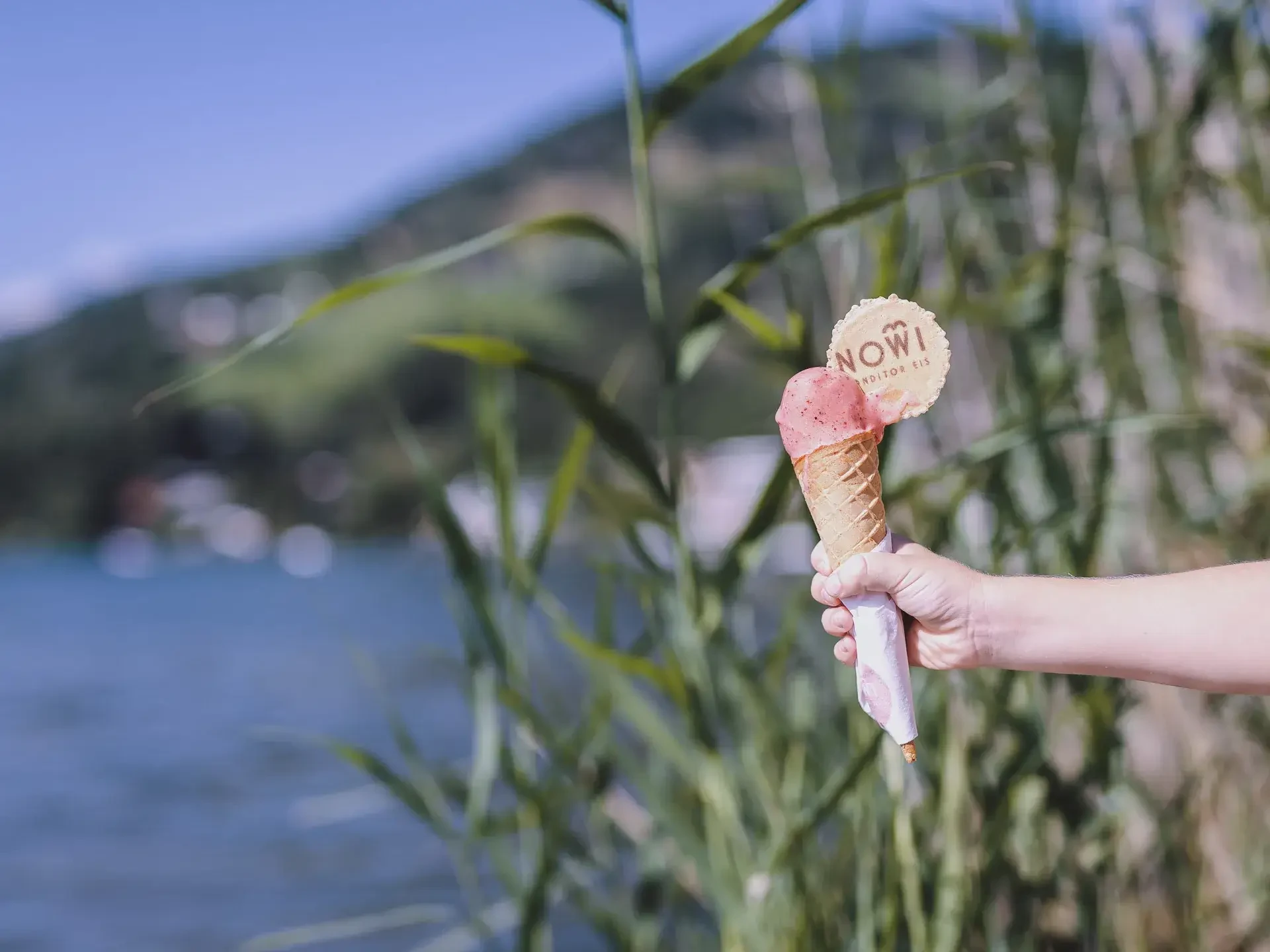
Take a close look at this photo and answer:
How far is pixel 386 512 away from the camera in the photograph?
1646 inches

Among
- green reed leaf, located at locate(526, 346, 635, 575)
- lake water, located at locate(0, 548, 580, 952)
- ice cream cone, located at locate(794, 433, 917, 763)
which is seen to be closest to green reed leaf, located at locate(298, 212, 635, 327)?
green reed leaf, located at locate(526, 346, 635, 575)

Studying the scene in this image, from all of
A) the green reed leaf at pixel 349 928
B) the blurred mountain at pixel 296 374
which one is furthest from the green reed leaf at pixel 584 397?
the blurred mountain at pixel 296 374

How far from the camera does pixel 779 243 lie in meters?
0.65

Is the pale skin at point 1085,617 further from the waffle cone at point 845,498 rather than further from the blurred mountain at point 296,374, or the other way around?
the blurred mountain at point 296,374

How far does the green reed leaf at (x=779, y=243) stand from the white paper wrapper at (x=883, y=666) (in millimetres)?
230

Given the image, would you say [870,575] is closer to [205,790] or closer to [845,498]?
[845,498]

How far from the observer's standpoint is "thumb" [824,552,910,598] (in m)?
0.49

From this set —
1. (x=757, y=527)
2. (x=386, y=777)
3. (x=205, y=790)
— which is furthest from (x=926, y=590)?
(x=205, y=790)

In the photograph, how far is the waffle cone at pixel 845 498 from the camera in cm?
52

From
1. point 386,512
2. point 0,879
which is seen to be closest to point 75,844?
point 0,879

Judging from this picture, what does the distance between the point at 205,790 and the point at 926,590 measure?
31.8 ft

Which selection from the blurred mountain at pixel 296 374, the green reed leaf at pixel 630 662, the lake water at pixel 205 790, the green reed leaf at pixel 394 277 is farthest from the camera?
the blurred mountain at pixel 296 374

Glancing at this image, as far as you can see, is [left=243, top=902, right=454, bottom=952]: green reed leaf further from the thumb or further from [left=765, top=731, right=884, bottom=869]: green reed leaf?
the thumb

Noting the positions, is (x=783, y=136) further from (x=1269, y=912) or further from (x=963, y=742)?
(x=1269, y=912)
